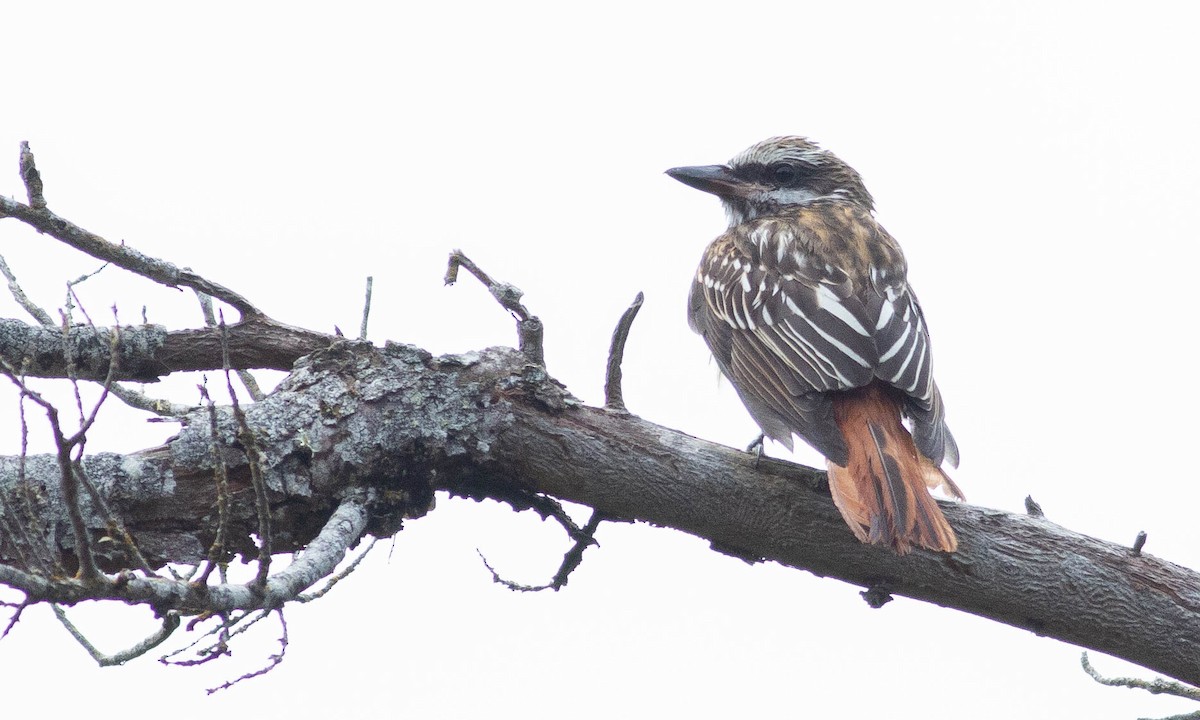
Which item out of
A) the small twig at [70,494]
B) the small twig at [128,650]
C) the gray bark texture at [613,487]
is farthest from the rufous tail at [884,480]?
the small twig at [70,494]

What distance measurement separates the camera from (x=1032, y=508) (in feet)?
13.0

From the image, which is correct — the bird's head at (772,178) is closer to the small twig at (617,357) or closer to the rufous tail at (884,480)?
the rufous tail at (884,480)

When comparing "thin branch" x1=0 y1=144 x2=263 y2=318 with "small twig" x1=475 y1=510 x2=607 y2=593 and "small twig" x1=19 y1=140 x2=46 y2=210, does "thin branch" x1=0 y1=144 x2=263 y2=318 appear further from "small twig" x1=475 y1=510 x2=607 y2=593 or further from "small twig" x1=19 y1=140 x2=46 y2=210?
"small twig" x1=475 y1=510 x2=607 y2=593

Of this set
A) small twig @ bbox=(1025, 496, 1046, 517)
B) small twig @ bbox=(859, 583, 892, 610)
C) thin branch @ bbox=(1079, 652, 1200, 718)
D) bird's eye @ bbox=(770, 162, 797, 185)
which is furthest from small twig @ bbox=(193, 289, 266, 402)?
bird's eye @ bbox=(770, 162, 797, 185)

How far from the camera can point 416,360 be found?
3.78m

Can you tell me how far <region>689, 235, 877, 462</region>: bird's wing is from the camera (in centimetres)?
434

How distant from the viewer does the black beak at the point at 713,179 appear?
652 cm

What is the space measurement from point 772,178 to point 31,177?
409cm

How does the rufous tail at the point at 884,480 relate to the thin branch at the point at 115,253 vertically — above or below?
below

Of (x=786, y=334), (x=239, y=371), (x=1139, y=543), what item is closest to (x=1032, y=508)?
(x=1139, y=543)

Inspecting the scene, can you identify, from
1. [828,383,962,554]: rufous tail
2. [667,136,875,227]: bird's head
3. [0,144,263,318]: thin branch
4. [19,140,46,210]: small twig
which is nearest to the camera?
[19,140,46,210]: small twig

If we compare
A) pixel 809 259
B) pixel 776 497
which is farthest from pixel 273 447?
pixel 809 259

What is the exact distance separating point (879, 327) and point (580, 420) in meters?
1.48

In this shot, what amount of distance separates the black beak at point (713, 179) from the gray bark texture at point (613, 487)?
9.39ft
